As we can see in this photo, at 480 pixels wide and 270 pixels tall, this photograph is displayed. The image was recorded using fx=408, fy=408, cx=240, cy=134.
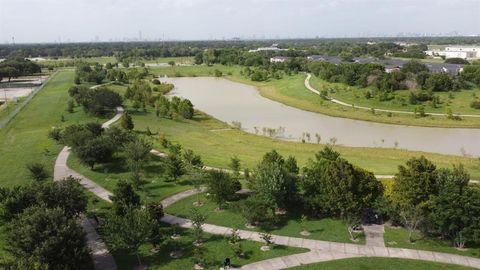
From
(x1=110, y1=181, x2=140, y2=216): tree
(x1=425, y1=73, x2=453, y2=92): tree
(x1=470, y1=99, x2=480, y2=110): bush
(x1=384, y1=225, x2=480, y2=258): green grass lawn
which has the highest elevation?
(x1=425, y1=73, x2=453, y2=92): tree

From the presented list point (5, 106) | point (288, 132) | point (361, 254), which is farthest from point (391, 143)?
point (5, 106)

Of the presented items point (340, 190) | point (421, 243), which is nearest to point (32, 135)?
point (340, 190)

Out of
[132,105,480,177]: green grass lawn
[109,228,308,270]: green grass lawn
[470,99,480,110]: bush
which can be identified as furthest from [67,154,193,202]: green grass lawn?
[470,99,480,110]: bush

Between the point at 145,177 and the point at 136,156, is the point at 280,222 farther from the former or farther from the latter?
the point at 136,156

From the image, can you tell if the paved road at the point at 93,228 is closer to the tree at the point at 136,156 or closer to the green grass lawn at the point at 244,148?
the tree at the point at 136,156

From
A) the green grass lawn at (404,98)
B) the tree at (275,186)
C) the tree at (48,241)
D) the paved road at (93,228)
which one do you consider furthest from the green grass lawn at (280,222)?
the green grass lawn at (404,98)

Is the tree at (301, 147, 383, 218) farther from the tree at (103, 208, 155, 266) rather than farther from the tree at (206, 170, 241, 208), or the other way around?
the tree at (103, 208, 155, 266)

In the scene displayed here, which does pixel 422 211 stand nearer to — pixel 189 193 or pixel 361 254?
pixel 361 254
